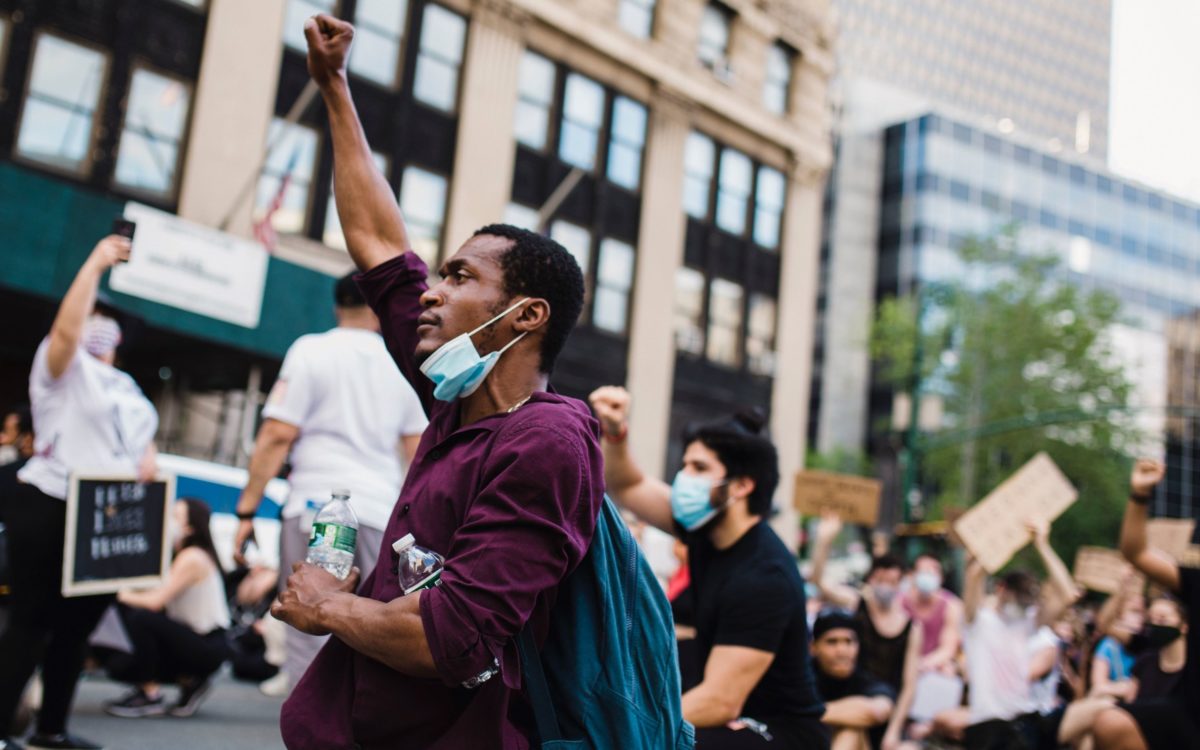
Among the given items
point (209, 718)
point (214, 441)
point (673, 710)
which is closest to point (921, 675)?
point (209, 718)

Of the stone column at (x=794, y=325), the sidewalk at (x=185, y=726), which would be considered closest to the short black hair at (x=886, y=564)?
the sidewalk at (x=185, y=726)

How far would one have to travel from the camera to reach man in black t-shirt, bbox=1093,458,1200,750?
5102 millimetres

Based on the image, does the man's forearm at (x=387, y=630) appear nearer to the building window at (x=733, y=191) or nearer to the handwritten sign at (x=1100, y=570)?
the handwritten sign at (x=1100, y=570)

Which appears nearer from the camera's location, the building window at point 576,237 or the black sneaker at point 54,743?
the black sneaker at point 54,743

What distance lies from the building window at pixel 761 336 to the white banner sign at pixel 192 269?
12.9 metres

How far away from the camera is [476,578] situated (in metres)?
2.09

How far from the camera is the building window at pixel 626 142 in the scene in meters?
23.2

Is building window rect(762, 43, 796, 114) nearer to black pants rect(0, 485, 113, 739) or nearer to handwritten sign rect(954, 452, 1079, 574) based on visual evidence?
handwritten sign rect(954, 452, 1079, 574)

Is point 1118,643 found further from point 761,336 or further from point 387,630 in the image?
point 761,336

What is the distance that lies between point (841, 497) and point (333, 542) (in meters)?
8.45

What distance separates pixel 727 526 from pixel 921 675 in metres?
5.70

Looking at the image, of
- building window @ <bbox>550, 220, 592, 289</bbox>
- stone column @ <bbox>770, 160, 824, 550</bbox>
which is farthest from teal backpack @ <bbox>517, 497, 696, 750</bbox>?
stone column @ <bbox>770, 160, 824, 550</bbox>

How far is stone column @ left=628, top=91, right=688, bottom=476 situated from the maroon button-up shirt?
2024cm

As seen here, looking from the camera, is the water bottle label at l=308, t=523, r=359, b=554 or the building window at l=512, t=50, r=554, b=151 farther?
the building window at l=512, t=50, r=554, b=151
